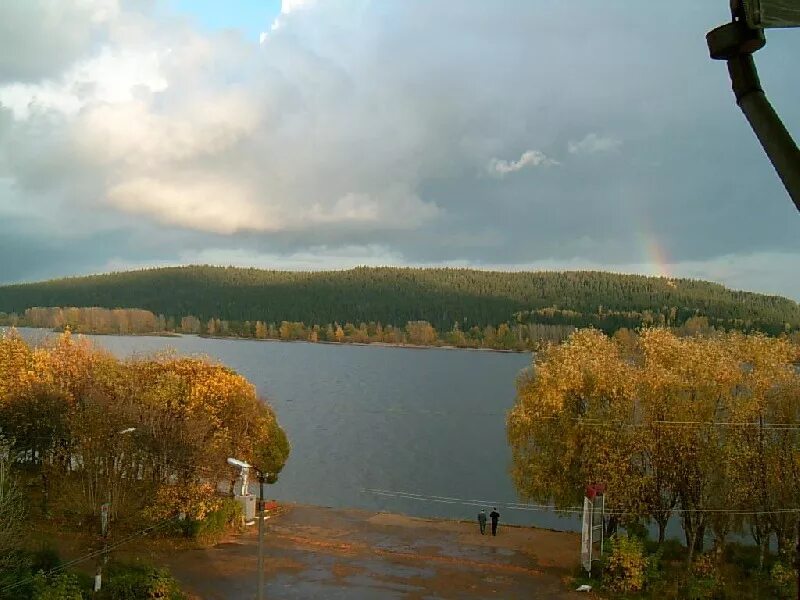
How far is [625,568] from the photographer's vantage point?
23.1 m

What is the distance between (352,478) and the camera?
158ft

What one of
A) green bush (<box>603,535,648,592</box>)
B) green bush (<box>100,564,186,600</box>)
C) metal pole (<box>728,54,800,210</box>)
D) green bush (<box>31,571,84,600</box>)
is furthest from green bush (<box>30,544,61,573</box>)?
metal pole (<box>728,54,800,210</box>)

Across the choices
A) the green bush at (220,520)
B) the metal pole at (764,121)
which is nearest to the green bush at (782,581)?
the green bush at (220,520)

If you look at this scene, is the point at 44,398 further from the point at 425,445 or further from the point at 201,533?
the point at 425,445

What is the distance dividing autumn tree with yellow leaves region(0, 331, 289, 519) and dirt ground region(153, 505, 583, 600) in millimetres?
2869

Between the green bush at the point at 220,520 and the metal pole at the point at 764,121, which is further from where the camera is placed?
the green bush at the point at 220,520

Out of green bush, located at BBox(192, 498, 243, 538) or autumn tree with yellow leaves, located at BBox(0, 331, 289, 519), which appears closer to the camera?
autumn tree with yellow leaves, located at BBox(0, 331, 289, 519)

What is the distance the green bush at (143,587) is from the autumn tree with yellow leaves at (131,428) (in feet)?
16.1

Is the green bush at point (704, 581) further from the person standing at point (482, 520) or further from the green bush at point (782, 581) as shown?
the person standing at point (482, 520)

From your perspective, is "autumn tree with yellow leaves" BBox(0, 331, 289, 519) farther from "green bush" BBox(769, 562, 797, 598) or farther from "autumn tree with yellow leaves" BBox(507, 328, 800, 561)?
"green bush" BBox(769, 562, 797, 598)

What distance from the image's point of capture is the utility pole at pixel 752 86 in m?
2.41

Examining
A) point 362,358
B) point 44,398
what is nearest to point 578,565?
point 44,398

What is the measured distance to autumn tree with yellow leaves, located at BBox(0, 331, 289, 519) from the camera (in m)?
27.4

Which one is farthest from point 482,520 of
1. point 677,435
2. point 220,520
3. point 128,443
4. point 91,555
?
point 91,555
